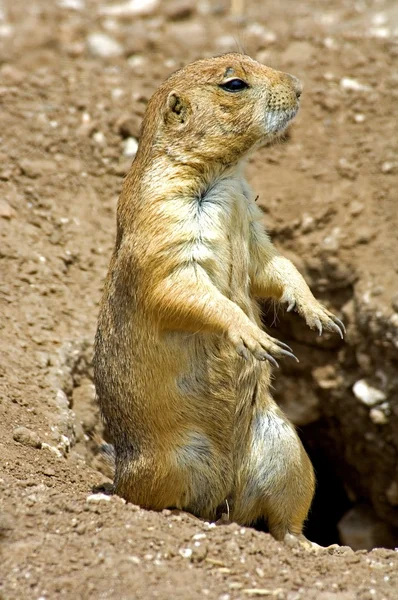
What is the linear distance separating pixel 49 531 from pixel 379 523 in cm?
430

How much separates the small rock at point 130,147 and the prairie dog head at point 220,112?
2264 millimetres

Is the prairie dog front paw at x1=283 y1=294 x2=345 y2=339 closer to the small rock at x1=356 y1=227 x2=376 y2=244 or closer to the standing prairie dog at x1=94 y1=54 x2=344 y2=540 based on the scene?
the standing prairie dog at x1=94 y1=54 x2=344 y2=540

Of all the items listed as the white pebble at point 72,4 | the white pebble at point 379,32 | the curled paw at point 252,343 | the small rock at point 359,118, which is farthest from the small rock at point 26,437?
the white pebble at point 72,4

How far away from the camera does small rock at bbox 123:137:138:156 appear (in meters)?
7.26

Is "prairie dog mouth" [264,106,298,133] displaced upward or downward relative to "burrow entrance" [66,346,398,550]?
upward

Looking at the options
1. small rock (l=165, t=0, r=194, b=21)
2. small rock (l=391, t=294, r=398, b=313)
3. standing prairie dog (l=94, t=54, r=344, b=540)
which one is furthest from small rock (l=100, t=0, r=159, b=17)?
small rock (l=391, t=294, r=398, b=313)

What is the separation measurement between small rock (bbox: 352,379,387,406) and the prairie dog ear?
302 cm

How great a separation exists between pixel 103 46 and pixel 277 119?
12.2 ft

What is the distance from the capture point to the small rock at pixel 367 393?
22.5 ft

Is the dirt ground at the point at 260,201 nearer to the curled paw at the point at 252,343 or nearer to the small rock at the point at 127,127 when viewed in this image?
the small rock at the point at 127,127

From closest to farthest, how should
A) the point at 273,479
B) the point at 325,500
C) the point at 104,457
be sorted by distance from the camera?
1. the point at 273,479
2. the point at 104,457
3. the point at 325,500

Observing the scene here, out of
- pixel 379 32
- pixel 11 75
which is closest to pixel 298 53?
pixel 379 32

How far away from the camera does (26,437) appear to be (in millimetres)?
4992

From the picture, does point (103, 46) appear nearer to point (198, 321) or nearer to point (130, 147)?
point (130, 147)
